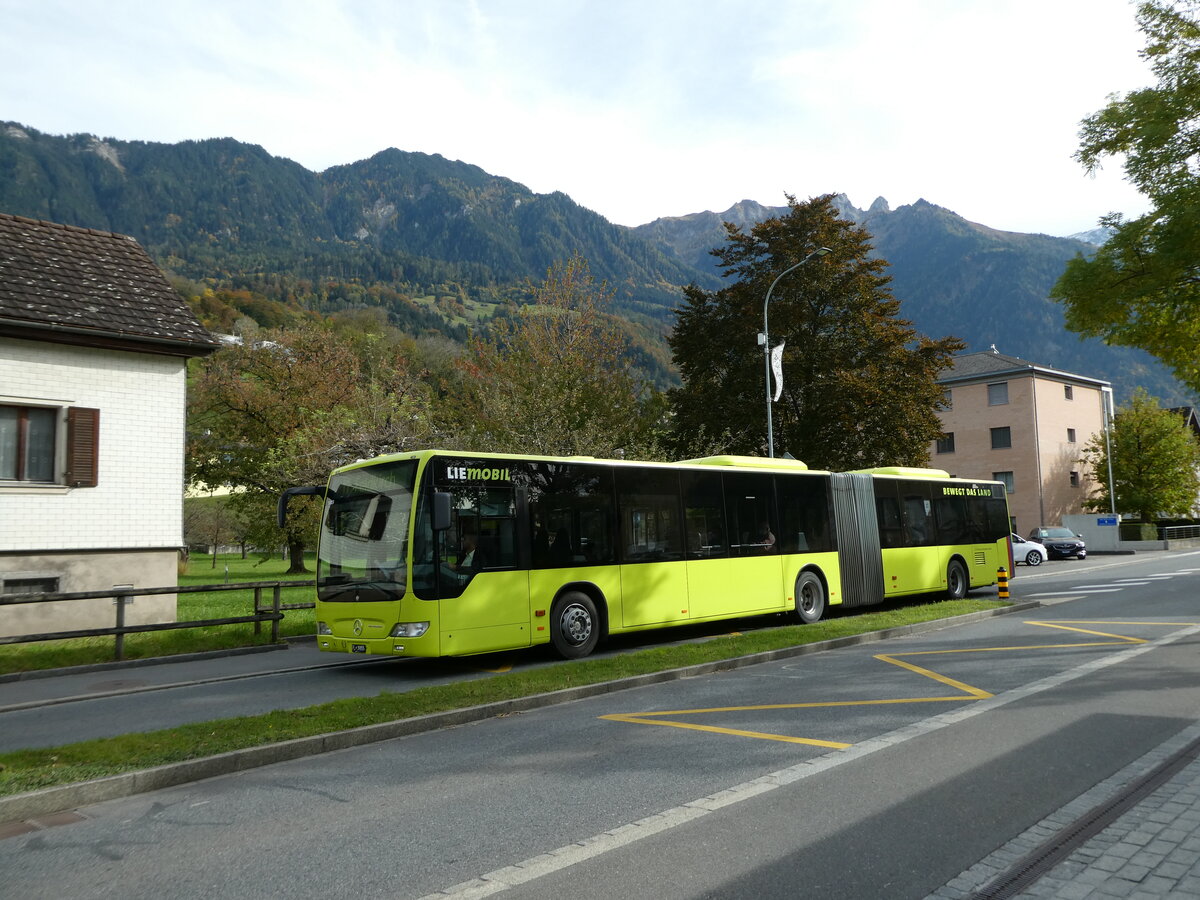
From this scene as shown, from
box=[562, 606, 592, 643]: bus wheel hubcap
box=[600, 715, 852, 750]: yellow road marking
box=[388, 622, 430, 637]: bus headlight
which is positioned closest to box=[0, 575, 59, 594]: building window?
box=[388, 622, 430, 637]: bus headlight

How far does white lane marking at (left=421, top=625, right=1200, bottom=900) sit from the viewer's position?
4191 millimetres

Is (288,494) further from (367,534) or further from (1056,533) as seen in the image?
(1056,533)

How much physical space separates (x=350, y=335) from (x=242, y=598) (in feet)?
144

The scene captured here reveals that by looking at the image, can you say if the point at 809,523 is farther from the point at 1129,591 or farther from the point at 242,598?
the point at 242,598

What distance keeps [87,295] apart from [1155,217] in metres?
22.3

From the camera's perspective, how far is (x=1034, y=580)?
26641mm

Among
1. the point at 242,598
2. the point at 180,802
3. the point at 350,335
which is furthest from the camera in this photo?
the point at 350,335

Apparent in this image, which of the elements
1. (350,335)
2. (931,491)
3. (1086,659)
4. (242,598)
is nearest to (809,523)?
(931,491)

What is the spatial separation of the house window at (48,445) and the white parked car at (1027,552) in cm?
3579

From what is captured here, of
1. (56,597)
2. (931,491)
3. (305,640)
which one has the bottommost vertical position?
(305,640)

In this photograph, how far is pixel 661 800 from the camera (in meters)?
5.46

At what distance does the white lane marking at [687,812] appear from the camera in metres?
4.19

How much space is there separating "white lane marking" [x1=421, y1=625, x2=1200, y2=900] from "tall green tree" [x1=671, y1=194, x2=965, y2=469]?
21.0m

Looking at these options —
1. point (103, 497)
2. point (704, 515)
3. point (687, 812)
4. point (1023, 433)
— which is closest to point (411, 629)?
point (704, 515)
